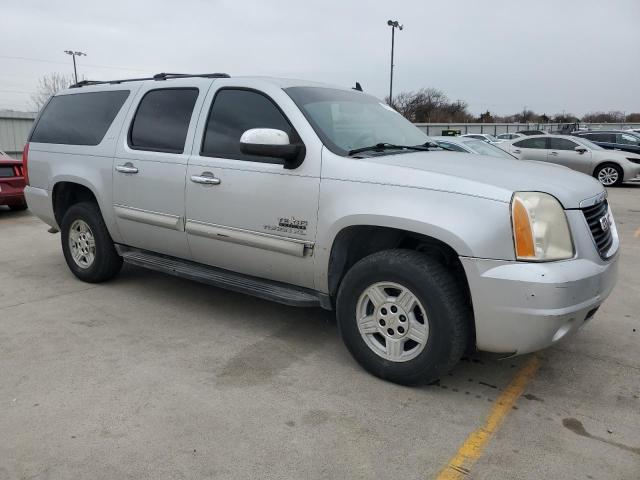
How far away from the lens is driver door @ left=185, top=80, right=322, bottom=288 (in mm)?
3623

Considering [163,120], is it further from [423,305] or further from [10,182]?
[10,182]

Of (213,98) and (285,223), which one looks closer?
(285,223)

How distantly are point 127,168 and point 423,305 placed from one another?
2853 mm

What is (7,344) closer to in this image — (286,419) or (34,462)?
(34,462)

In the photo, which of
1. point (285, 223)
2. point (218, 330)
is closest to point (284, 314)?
point (218, 330)

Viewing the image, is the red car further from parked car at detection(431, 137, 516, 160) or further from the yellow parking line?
the yellow parking line

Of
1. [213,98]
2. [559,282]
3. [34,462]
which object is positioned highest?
[213,98]

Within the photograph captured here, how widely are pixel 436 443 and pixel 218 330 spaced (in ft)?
6.71

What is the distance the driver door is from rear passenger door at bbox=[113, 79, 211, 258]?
0.45ft

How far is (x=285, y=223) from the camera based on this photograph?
12.1 feet

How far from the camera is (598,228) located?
3242mm

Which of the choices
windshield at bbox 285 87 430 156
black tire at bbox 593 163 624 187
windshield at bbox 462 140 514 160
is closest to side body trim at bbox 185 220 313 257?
windshield at bbox 285 87 430 156

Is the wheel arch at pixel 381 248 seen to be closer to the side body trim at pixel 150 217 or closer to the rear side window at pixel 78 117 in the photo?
the side body trim at pixel 150 217

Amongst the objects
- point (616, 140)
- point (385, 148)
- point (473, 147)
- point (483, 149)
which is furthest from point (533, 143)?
point (385, 148)
